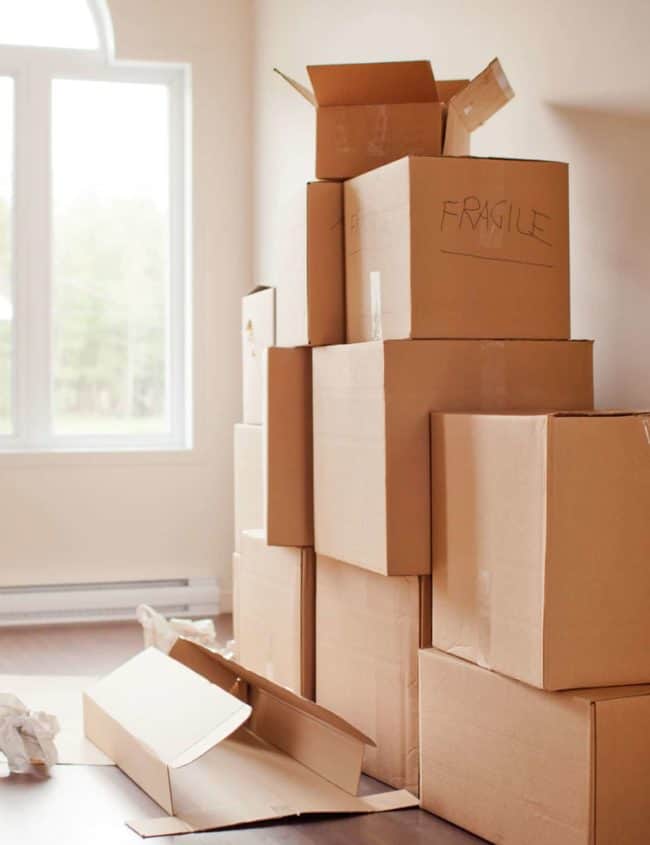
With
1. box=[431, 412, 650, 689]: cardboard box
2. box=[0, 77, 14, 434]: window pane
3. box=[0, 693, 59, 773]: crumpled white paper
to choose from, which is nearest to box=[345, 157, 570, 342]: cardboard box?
box=[431, 412, 650, 689]: cardboard box

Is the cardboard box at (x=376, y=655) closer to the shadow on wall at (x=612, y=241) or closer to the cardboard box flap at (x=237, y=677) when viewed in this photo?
the cardboard box flap at (x=237, y=677)

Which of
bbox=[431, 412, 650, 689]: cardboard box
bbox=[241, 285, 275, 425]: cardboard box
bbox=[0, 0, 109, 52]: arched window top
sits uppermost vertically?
bbox=[0, 0, 109, 52]: arched window top

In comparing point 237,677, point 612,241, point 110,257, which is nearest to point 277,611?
point 237,677

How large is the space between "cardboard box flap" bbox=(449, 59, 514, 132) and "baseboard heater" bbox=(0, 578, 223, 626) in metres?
2.42

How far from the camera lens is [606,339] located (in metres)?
2.50

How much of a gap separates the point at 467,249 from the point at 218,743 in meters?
1.08

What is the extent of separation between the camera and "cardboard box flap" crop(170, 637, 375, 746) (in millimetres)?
2336

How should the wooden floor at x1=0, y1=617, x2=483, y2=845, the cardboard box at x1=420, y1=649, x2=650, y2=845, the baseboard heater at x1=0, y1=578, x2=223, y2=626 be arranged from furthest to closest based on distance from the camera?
1. the baseboard heater at x1=0, y1=578, x2=223, y2=626
2. the wooden floor at x1=0, y1=617, x2=483, y2=845
3. the cardboard box at x1=420, y1=649, x2=650, y2=845

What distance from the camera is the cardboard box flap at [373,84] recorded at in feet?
8.42

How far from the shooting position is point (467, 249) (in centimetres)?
233

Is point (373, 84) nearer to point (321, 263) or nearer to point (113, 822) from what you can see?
point (321, 263)

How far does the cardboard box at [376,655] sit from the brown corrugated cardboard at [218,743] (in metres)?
0.11

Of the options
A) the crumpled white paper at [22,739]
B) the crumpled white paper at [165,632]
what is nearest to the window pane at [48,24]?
the crumpled white paper at [165,632]

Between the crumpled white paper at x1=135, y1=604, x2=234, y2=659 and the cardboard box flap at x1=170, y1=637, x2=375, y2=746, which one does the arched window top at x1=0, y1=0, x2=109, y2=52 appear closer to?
the crumpled white paper at x1=135, y1=604, x2=234, y2=659
